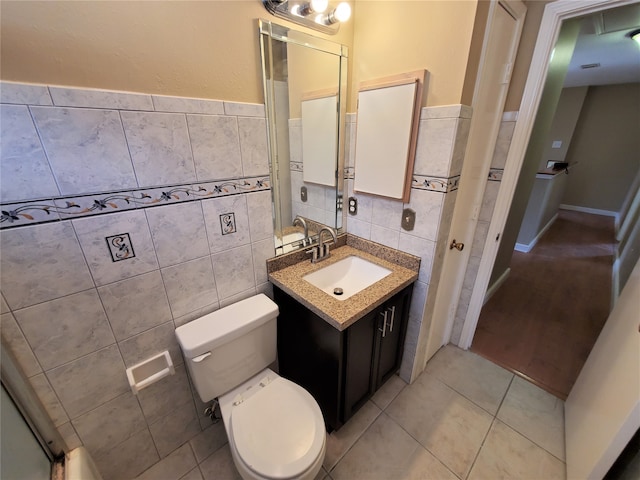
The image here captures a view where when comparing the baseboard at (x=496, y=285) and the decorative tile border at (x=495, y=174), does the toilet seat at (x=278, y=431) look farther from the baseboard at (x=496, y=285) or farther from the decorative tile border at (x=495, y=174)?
the baseboard at (x=496, y=285)

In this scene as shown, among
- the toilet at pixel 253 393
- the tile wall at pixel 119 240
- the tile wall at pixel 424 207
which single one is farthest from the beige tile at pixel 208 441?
the tile wall at pixel 424 207

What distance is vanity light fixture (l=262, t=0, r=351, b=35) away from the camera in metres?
1.03

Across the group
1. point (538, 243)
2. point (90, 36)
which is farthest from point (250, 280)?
point (538, 243)

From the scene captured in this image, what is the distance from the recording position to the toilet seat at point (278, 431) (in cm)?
91

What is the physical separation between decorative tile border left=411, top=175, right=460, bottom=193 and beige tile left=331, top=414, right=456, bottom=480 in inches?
51.4

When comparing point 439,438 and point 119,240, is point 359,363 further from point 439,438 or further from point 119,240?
point 119,240

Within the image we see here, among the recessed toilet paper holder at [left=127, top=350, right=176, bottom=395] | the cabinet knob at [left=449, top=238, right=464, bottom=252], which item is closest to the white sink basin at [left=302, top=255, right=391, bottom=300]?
the cabinet knob at [left=449, top=238, right=464, bottom=252]

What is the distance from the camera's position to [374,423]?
145cm

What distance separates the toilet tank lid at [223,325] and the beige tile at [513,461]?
4.12ft

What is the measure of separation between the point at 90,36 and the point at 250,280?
40.4 inches

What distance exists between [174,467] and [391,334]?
1.27 m

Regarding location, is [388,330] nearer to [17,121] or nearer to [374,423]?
[374,423]

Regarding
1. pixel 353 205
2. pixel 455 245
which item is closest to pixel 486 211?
pixel 455 245

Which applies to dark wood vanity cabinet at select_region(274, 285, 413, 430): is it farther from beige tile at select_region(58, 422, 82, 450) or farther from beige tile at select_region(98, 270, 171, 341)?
beige tile at select_region(58, 422, 82, 450)
